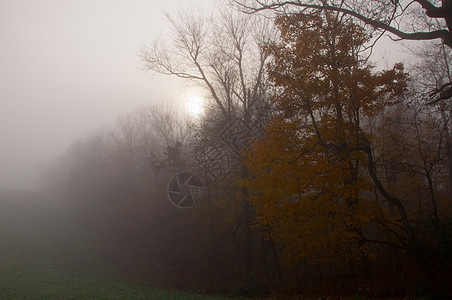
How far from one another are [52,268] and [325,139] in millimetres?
19707

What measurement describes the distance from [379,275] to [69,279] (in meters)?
16.2

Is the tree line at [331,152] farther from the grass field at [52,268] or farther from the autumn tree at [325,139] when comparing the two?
the grass field at [52,268]

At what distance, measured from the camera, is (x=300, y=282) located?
13.4 metres

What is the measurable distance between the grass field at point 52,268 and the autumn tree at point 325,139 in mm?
5327

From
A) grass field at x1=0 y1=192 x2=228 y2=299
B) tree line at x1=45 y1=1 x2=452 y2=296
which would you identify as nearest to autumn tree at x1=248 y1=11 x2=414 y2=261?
tree line at x1=45 y1=1 x2=452 y2=296

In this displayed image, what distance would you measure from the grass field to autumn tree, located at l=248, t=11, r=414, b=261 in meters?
5.33

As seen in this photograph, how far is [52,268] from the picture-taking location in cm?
2003

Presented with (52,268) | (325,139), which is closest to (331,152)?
(325,139)

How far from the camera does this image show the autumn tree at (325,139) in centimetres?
1033

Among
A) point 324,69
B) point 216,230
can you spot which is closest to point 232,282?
point 216,230

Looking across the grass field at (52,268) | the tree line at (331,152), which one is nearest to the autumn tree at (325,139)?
the tree line at (331,152)

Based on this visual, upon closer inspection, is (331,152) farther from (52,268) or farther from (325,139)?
(52,268)

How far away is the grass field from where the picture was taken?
13.0m

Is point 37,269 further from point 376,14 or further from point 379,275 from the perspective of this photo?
point 376,14
